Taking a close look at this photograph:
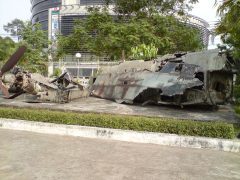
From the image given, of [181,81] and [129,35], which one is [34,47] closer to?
[129,35]

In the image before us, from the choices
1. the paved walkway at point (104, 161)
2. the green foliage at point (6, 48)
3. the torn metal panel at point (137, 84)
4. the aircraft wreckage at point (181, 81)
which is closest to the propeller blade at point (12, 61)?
the torn metal panel at point (137, 84)

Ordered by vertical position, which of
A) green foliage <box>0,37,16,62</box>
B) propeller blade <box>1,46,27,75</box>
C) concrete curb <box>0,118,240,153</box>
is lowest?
Result: concrete curb <box>0,118,240,153</box>

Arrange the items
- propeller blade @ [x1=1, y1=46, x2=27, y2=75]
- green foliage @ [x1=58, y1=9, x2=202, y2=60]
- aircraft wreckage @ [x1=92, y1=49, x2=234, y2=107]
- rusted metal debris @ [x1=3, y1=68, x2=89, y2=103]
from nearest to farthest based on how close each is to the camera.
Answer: aircraft wreckage @ [x1=92, y1=49, x2=234, y2=107] < rusted metal debris @ [x1=3, y1=68, x2=89, y2=103] < propeller blade @ [x1=1, y1=46, x2=27, y2=75] < green foliage @ [x1=58, y1=9, x2=202, y2=60]

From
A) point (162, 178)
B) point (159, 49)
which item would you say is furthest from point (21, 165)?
point (159, 49)

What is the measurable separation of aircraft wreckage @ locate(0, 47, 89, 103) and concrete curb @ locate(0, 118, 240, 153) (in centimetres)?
566

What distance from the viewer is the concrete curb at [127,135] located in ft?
31.0

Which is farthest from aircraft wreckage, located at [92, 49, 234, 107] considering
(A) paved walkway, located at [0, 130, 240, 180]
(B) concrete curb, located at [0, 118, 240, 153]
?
(A) paved walkway, located at [0, 130, 240, 180]

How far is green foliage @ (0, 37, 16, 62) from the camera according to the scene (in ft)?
154

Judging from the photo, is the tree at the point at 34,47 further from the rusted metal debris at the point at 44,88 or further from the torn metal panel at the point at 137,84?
the torn metal panel at the point at 137,84

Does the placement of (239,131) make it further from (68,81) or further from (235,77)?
(68,81)

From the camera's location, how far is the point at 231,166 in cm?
777

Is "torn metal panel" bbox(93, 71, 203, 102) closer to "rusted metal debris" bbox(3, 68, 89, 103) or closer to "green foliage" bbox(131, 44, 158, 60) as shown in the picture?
"rusted metal debris" bbox(3, 68, 89, 103)

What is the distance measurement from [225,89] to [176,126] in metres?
6.29

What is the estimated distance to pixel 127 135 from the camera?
10.2 meters
